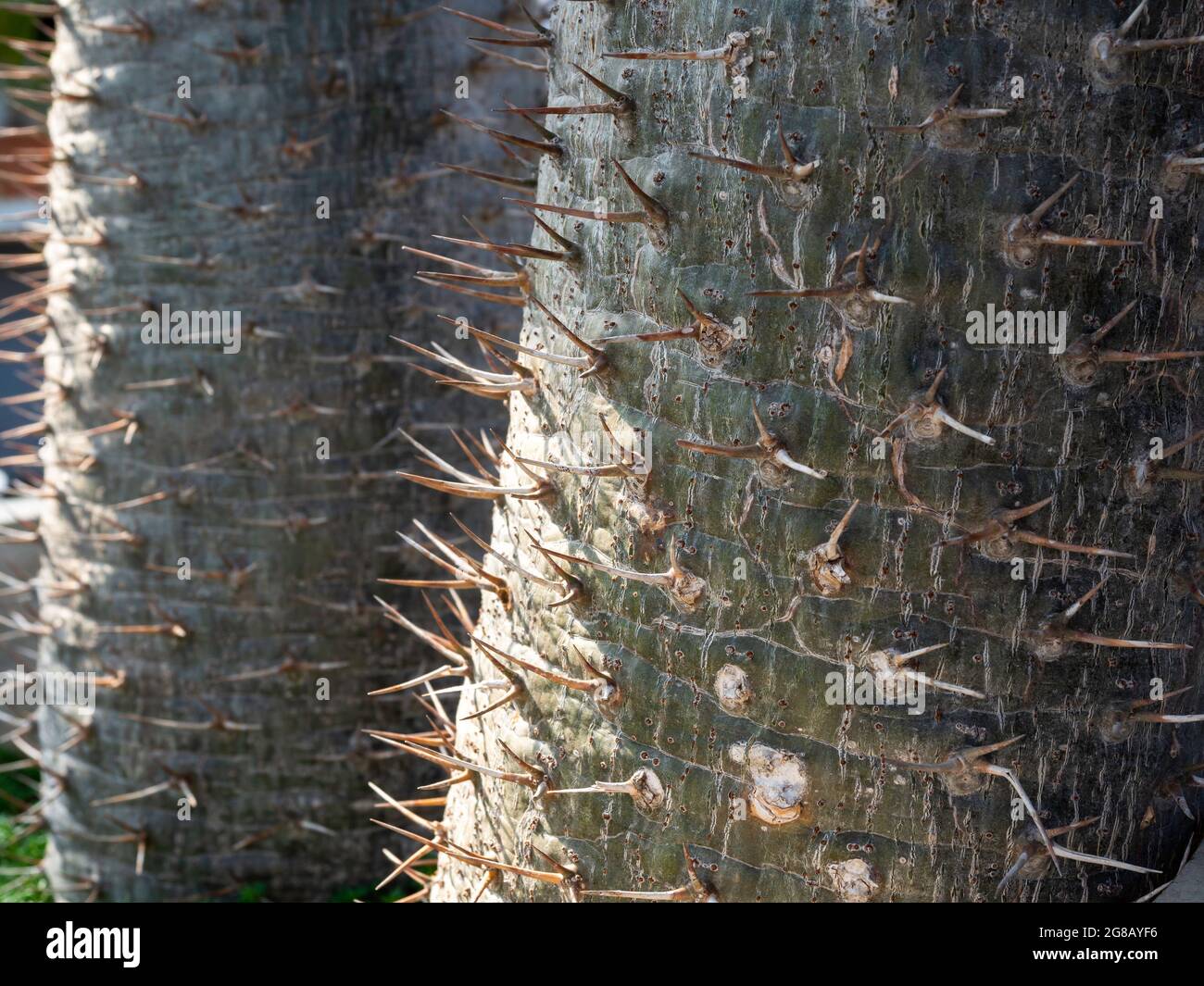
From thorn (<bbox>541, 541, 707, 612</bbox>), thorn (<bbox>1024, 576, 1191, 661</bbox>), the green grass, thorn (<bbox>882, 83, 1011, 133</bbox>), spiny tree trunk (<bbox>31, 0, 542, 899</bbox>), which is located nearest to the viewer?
thorn (<bbox>882, 83, 1011, 133</bbox>)

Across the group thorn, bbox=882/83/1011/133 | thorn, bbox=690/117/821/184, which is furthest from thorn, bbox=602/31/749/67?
thorn, bbox=882/83/1011/133

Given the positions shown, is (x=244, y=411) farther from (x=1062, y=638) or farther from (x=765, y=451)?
(x=1062, y=638)

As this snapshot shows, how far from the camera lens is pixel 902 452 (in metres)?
1.73

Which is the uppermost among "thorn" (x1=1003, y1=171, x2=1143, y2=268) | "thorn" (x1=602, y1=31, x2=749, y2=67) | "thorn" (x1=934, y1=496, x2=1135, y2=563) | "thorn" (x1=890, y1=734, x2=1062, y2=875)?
"thorn" (x1=602, y1=31, x2=749, y2=67)

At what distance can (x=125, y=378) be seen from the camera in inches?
144

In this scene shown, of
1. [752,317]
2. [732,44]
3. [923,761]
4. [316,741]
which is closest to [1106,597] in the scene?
[923,761]

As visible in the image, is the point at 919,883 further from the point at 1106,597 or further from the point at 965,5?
the point at 965,5

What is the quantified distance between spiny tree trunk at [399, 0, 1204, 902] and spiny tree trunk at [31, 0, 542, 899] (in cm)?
183

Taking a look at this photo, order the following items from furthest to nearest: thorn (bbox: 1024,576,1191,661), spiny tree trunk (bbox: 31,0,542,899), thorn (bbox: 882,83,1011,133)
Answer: spiny tree trunk (bbox: 31,0,542,899) < thorn (bbox: 1024,576,1191,661) < thorn (bbox: 882,83,1011,133)

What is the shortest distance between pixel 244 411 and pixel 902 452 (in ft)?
7.94

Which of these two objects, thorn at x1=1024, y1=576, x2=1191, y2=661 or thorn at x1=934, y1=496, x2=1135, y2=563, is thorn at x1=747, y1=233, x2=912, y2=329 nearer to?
thorn at x1=934, y1=496, x2=1135, y2=563

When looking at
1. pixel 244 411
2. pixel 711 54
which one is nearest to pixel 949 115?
pixel 711 54

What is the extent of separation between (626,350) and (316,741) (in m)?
2.24

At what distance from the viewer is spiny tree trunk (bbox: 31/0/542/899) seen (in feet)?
11.7
